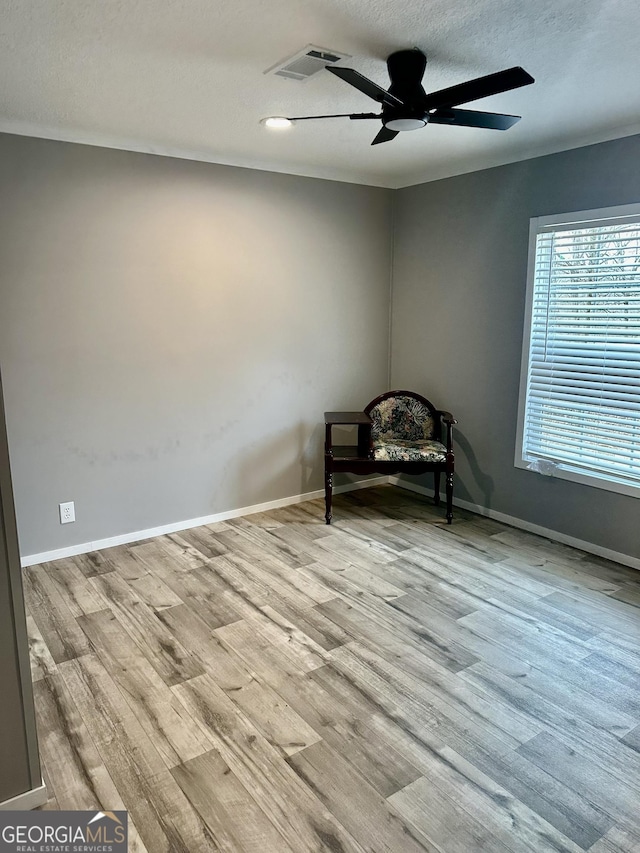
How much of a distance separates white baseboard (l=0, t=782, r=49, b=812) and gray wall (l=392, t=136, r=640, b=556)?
126 inches

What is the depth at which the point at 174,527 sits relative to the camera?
4.01 meters

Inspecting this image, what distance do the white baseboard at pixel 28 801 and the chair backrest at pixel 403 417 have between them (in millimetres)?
3126

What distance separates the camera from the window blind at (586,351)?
11.0 ft

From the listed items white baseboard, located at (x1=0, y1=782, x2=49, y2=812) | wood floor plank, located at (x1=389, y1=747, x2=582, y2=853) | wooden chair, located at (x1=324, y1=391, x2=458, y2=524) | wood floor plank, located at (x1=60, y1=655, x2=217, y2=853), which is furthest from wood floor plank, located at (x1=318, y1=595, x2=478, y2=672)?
white baseboard, located at (x1=0, y1=782, x2=49, y2=812)

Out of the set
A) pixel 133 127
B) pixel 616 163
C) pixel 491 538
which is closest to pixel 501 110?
pixel 616 163

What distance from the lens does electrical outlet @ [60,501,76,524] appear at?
355 centimetres

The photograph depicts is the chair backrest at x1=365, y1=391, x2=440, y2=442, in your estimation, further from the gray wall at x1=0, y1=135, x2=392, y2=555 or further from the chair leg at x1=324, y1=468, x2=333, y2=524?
the chair leg at x1=324, y1=468, x2=333, y2=524

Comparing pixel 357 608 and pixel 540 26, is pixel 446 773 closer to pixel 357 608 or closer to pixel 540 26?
pixel 357 608

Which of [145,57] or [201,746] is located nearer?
[201,746]

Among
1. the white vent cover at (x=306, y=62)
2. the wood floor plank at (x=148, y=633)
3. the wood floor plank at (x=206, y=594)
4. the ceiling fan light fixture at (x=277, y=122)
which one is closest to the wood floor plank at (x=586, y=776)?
the wood floor plank at (x=148, y=633)

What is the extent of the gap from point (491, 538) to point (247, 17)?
3.19 metres

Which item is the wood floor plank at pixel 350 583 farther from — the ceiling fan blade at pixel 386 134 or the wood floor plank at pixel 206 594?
the ceiling fan blade at pixel 386 134

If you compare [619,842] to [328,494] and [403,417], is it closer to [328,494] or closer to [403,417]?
[328,494]

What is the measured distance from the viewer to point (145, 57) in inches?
90.3
